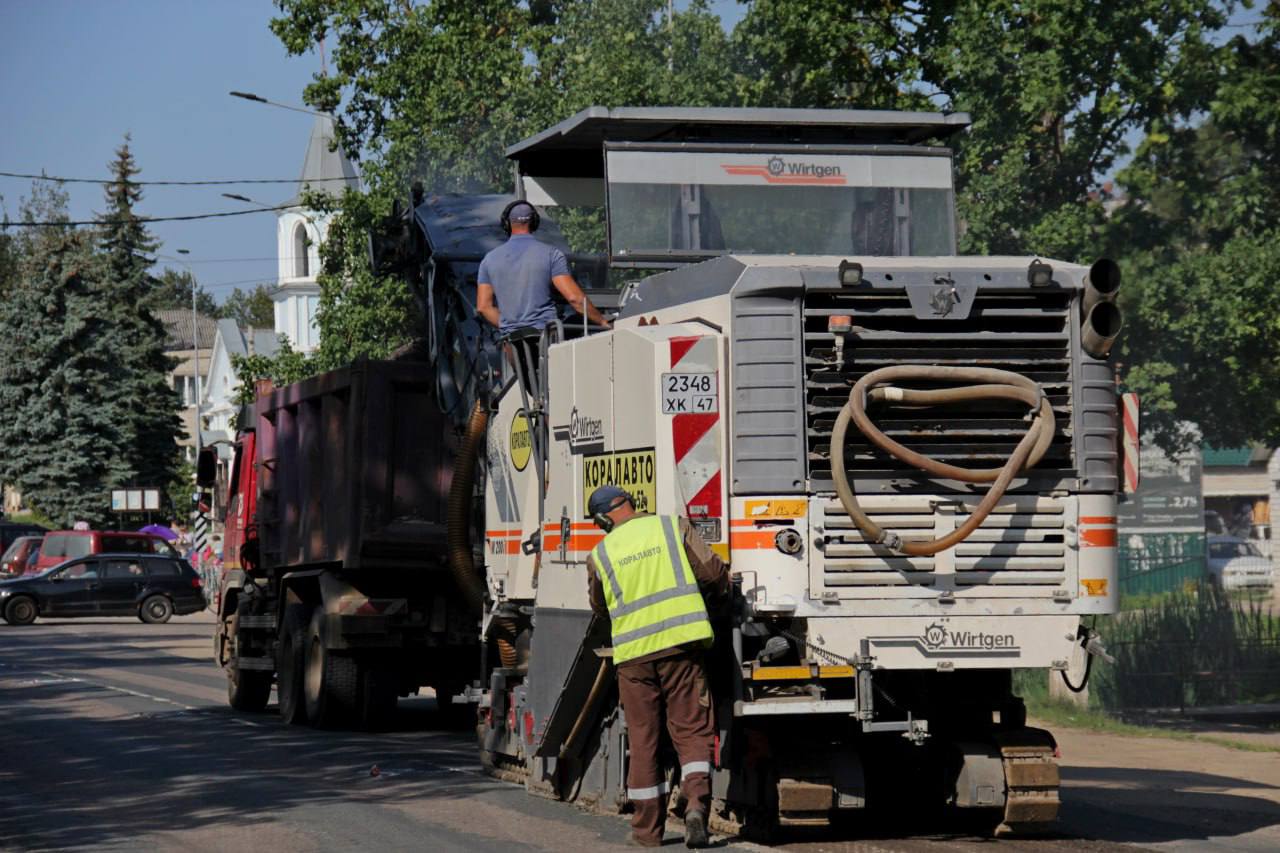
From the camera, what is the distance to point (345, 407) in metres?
16.6

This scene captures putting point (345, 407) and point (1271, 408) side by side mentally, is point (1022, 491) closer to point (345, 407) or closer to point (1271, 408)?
point (345, 407)

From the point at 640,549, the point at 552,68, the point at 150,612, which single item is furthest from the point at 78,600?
the point at 640,549

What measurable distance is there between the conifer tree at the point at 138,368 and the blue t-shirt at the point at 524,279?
55177 mm

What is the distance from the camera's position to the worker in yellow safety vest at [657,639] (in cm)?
952

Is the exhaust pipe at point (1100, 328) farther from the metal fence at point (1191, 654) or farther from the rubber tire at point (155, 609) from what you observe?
the rubber tire at point (155, 609)

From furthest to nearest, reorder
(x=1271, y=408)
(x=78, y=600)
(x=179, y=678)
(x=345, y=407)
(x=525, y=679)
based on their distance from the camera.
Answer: (x=78, y=600)
(x=179, y=678)
(x=1271, y=408)
(x=345, y=407)
(x=525, y=679)

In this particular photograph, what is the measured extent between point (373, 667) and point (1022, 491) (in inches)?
337

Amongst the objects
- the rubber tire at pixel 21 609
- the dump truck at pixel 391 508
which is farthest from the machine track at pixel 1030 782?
the rubber tire at pixel 21 609

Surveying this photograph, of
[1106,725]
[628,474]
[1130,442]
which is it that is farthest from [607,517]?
[1106,725]

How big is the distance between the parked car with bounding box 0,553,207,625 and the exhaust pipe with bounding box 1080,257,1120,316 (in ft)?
115

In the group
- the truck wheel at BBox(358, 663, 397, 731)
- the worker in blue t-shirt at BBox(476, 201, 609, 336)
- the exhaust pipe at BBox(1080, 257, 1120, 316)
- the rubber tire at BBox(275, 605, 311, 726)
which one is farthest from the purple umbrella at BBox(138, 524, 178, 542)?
the exhaust pipe at BBox(1080, 257, 1120, 316)

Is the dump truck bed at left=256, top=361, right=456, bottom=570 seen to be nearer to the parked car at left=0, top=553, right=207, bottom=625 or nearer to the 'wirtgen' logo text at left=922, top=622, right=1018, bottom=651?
the 'wirtgen' logo text at left=922, top=622, right=1018, bottom=651

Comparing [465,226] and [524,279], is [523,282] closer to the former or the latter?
[524,279]

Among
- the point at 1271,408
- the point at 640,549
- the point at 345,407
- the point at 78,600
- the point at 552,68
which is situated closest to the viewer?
the point at 640,549
